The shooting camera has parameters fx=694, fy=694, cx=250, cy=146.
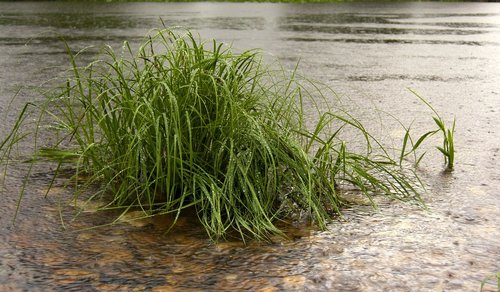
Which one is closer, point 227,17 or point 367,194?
point 367,194

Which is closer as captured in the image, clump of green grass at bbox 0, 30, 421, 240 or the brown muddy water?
the brown muddy water

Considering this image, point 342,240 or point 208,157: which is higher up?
point 208,157

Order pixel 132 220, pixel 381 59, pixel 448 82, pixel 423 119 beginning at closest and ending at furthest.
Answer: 1. pixel 132 220
2. pixel 423 119
3. pixel 448 82
4. pixel 381 59

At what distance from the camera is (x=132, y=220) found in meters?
2.80

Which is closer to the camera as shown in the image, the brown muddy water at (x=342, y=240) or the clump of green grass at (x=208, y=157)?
the brown muddy water at (x=342, y=240)

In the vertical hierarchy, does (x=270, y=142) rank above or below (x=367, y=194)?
above

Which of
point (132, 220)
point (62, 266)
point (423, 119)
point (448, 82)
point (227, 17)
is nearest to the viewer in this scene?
point (62, 266)

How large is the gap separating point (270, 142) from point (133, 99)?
24.2 inches

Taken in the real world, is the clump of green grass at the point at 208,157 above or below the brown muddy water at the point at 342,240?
above

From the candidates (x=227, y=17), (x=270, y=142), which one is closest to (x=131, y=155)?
(x=270, y=142)

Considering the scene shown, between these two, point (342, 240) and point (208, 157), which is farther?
point (208, 157)

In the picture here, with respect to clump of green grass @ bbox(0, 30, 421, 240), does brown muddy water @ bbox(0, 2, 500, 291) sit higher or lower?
lower

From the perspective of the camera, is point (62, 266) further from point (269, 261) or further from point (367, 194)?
point (367, 194)

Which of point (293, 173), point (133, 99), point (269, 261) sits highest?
point (133, 99)
